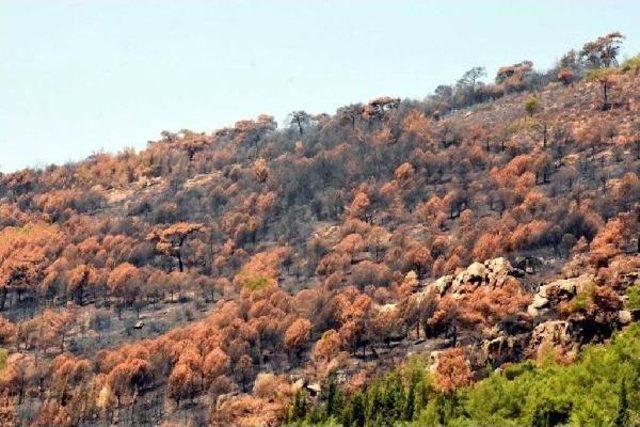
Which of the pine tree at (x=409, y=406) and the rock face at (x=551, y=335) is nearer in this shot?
the pine tree at (x=409, y=406)

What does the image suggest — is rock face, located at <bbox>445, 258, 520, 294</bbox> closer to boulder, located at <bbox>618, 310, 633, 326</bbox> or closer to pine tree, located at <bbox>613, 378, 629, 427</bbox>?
boulder, located at <bbox>618, 310, 633, 326</bbox>

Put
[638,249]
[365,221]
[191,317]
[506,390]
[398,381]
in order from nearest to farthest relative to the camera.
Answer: [506,390] < [398,381] < [638,249] < [191,317] < [365,221]

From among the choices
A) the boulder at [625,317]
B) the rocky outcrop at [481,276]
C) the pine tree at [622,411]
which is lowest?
the pine tree at [622,411]

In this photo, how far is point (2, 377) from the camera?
229 feet

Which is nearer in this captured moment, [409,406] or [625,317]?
[409,406]

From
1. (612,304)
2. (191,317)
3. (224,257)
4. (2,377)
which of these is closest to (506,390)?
(612,304)

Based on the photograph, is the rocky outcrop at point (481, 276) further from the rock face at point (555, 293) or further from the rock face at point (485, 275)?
the rock face at point (555, 293)

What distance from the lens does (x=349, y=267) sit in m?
85.7

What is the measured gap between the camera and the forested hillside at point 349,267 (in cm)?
5547

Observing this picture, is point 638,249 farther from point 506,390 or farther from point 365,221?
point 365,221

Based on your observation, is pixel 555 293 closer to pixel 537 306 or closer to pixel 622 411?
pixel 537 306

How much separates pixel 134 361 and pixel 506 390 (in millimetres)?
36052

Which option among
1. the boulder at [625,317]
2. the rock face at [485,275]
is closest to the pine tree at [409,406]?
the boulder at [625,317]

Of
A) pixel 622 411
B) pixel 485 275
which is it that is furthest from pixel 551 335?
pixel 622 411
